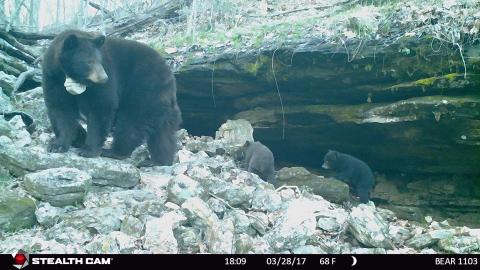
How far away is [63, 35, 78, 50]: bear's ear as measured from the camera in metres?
5.77

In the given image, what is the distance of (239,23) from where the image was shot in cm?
1031

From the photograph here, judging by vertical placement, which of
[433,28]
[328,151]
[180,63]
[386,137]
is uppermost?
[433,28]

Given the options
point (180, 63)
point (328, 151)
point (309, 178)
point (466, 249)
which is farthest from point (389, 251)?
point (180, 63)

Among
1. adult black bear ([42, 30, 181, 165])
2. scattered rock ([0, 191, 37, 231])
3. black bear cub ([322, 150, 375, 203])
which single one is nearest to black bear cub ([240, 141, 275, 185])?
adult black bear ([42, 30, 181, 165])

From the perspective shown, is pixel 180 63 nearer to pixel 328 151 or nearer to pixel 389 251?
pixel 328 151

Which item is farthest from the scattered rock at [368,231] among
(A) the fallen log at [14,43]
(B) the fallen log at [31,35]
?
(B) the fallen log at [31,35]

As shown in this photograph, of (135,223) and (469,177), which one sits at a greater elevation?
(135,223)

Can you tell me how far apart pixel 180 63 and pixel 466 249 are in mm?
5078

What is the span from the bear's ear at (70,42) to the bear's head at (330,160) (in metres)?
4.43

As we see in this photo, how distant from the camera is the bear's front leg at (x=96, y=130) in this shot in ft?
19.7

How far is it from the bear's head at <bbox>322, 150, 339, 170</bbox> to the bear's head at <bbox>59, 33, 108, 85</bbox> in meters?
4.03
